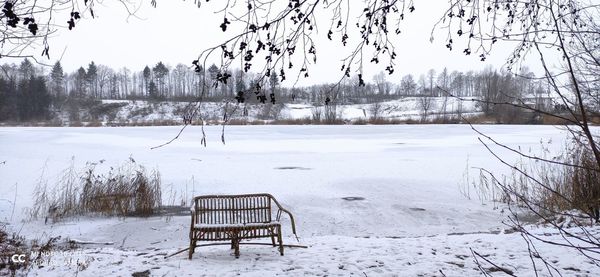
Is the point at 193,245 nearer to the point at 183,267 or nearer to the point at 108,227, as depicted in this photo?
the point at 183,267

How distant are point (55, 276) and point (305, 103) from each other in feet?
188

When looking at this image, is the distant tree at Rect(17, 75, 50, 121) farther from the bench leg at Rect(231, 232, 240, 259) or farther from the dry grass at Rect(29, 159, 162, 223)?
the bench leg at Rect(231, 232, 240, 259)

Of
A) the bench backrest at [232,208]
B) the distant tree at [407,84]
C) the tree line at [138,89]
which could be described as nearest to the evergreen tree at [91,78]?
the tree line at [138,89]

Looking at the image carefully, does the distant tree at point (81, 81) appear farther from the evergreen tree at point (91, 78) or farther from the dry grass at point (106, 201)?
the dry grass at point (106, 201)

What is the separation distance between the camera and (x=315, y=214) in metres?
7.63

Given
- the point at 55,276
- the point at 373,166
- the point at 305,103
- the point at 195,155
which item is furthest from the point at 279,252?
the point at 305,103

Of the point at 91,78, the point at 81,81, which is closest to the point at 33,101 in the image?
the point at 81,81

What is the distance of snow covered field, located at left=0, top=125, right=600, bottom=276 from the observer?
14.1 feet

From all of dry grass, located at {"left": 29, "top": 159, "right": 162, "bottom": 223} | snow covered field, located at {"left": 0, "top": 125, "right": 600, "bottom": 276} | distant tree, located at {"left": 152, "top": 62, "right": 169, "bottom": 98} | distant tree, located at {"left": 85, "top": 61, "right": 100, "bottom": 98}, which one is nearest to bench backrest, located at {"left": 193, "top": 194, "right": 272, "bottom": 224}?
snow covered field, located at {"left": 0, "top": 125, "right": 600, "bottom": 276}

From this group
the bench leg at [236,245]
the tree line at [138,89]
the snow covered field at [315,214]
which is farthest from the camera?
the tree line at [138,89]

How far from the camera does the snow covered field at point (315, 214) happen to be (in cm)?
430

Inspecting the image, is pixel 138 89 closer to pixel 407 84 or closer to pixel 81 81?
pixel 81 81

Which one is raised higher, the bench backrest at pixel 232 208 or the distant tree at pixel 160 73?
the distant tree at pixel 160 73

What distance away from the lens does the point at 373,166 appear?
12.9 metres
